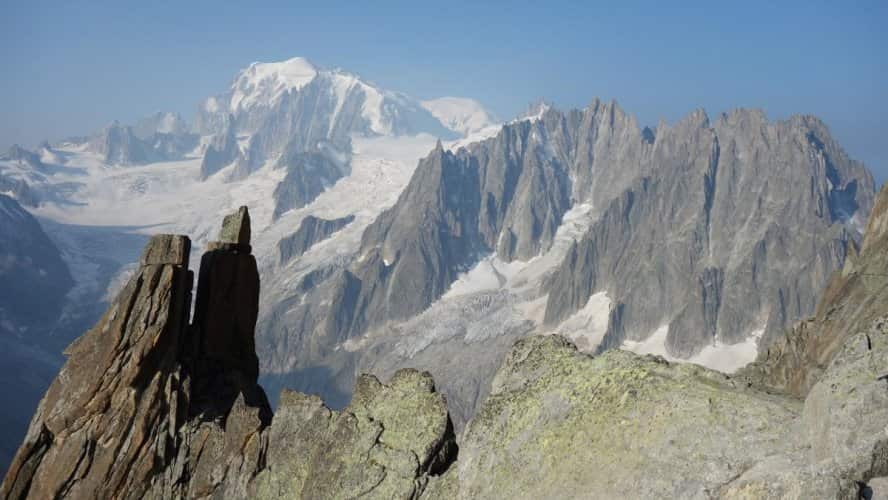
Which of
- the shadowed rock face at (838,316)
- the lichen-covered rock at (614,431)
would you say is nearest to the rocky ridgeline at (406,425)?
the lichen-covered rock at (614,431)

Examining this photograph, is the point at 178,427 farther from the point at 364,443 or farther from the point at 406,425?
the point at 406,425

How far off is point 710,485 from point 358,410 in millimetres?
12916

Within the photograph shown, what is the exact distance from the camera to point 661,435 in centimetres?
1605

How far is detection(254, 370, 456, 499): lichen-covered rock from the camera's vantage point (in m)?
21.0

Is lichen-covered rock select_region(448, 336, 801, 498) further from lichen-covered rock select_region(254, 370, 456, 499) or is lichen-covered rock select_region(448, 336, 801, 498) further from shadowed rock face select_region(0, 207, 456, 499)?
shadowed rock face select_region(0, 207, 456, 499)

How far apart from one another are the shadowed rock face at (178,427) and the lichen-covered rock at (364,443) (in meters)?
0.04

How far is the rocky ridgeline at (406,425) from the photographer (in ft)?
47.2

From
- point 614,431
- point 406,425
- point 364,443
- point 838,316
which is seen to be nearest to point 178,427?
point 364,443

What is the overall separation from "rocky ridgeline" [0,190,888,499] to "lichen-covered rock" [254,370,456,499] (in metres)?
0.06

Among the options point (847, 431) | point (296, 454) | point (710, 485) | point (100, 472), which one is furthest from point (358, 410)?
point (847, 431)

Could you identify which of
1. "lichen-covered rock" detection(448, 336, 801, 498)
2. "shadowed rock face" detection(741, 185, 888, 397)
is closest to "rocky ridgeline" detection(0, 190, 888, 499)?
"lichen-covered rock" detection(448, 336, 801, 498)

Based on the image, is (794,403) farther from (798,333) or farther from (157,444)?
(798,333)

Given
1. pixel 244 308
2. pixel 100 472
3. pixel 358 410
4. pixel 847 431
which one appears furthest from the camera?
pixel 244 308

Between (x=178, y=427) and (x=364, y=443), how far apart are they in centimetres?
1045
